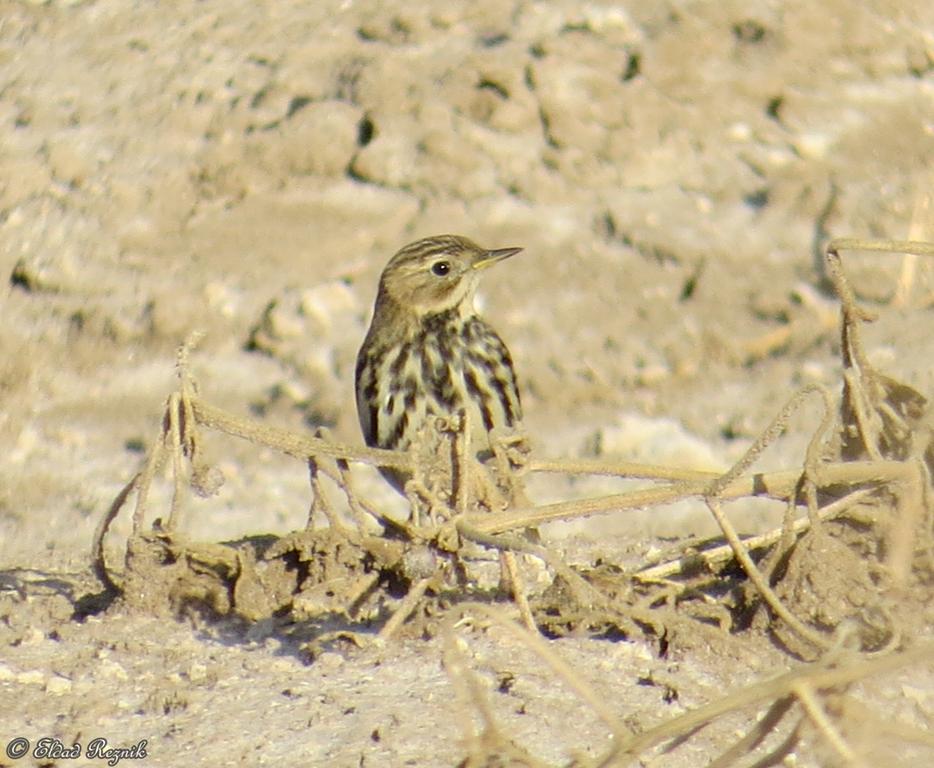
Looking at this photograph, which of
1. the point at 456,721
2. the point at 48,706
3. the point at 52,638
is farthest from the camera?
the point at 52,638

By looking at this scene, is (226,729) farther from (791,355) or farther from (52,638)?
(791,355)

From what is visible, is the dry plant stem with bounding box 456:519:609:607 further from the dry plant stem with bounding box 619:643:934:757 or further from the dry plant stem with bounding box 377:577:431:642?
the dry plant stem with bounding box 619:643:934:757

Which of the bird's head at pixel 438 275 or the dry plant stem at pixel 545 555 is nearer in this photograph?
the dry plant stem at pixel 545 555

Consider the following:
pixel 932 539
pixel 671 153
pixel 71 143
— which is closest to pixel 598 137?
pixel 671 153

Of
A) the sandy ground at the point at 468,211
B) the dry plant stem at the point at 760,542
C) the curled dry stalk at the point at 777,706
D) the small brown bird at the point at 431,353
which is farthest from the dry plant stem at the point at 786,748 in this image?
the sandy ground at the point at 468,211

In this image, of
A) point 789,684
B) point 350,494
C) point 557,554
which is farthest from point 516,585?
point 789,684

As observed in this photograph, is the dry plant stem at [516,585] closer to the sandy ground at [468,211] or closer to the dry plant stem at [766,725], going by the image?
the dry plant stem at [766,725]

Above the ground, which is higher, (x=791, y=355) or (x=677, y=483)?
(x=677, y=483)

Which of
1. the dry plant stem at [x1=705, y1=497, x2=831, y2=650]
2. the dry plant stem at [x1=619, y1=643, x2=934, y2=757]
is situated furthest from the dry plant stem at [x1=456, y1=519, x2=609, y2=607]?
the dry plant stem at [x1=619, y1=643, x2=934, y2=757]
